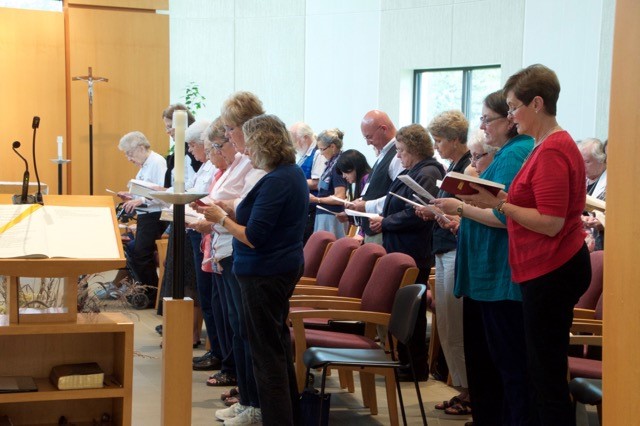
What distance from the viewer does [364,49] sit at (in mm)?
11094

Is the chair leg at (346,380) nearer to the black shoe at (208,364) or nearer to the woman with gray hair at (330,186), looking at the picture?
the black shoe at (208,364)

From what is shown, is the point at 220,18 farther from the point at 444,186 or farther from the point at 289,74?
the point at 444,186

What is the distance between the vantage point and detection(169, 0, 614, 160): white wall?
852 cm

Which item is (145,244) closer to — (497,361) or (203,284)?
(203,284)

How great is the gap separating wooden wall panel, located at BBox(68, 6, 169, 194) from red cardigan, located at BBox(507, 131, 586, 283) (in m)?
8.18

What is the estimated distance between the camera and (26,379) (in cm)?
259

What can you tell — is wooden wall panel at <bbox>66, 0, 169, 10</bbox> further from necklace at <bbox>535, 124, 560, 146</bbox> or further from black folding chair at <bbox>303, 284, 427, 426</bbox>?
necklace at <bbox>535, 124, 560, 146</bbox>

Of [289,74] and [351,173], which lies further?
[289,74]

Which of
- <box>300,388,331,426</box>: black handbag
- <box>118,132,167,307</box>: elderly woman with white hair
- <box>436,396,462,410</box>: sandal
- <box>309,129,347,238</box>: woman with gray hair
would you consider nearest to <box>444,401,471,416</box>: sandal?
<box>436,396,462,410</box>: sandal

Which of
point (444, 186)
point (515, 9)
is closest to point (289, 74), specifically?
point (515, 9)

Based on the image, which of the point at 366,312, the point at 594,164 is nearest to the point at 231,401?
the point at 366,312

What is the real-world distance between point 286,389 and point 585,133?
18.7ft

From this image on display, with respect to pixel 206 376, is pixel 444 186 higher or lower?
higher

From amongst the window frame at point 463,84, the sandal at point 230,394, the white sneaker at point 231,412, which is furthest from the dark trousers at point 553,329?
the window frame at point 463,84
